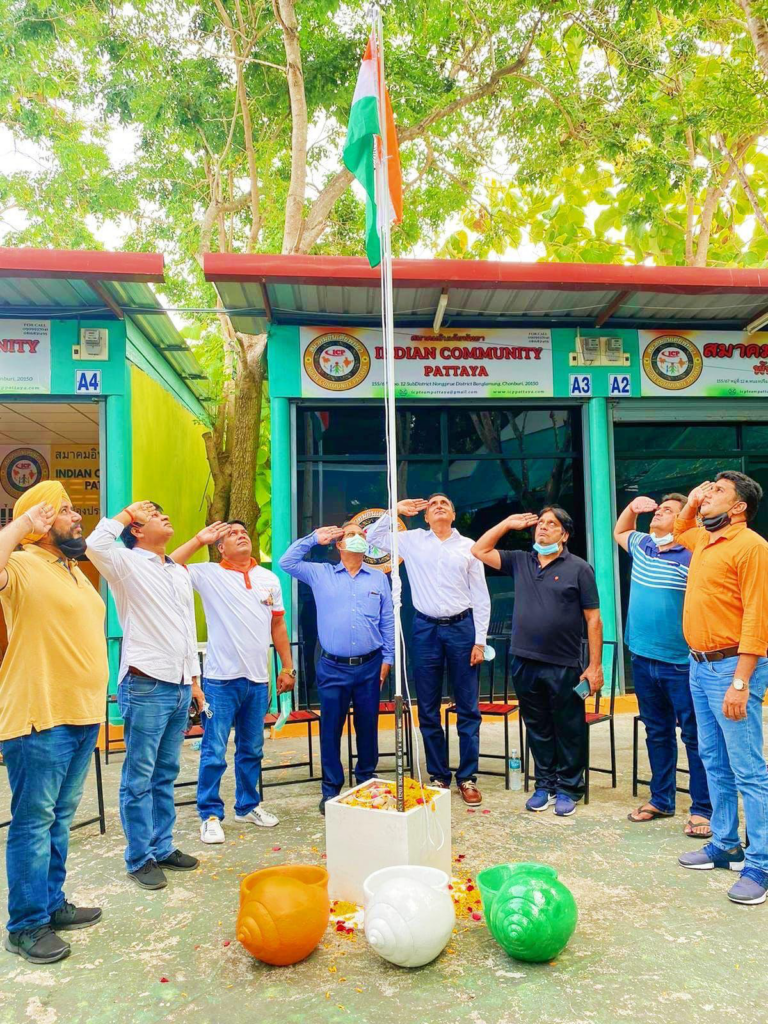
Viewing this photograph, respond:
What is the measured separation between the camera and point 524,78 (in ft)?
34.3

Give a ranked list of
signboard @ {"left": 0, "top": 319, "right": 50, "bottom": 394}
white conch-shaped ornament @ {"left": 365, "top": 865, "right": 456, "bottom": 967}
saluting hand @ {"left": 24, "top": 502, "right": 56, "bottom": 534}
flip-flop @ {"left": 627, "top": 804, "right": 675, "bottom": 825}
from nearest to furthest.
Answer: white conch-shaped ornament @ {"left": 365, "top": 865, "right": 456, "bottom": 967} → saluting hand @ {"left": 24, "top": 502, "right": 56, "bottom": 534} → flip-flop @ {"left": 627, "top": 804, "right": 675, "bottom": 825} → signboard @ {"left": 0, "top": 319, "right": 50, "bottom": 394}

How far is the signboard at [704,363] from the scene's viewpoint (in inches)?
331

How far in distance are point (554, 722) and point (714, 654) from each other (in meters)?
1.39

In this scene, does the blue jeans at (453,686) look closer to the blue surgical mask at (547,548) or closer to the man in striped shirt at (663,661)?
the blue surgical mask at (547,548)

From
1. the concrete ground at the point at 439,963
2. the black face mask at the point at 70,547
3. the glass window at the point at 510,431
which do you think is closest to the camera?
the concrete ground at the point at 439,963

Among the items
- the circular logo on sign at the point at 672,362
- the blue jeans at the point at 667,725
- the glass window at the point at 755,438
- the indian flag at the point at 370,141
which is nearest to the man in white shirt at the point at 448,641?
the blue jeans at the point at 667,725

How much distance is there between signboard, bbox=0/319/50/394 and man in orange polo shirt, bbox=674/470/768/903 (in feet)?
19.5

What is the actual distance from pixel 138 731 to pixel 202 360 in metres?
13.1

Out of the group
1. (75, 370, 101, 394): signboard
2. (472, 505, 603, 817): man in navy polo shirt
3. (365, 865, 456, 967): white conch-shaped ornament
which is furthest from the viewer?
(75, 370, 101, 394): signboard

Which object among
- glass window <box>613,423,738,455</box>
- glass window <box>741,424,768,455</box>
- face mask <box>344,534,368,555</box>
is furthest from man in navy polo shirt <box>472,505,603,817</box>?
glass window <box>741,424,768,455</box>

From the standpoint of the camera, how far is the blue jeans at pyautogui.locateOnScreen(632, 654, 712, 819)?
4559 millimetres

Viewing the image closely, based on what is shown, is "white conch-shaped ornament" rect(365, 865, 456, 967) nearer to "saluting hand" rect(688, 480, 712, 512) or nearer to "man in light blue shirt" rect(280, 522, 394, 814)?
"man in light blue shirt" rect(280, 522, 394, 814)

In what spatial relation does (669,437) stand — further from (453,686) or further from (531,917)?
(531,917)

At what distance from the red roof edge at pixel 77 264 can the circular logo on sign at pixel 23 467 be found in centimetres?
613
